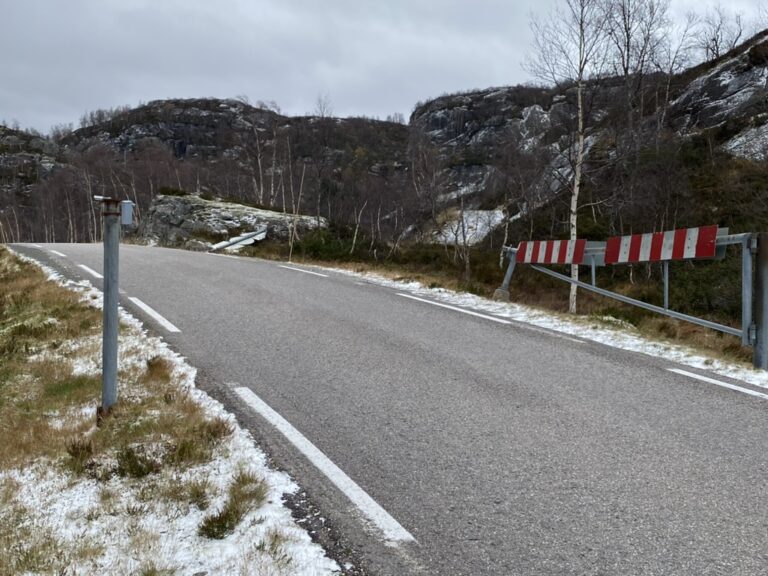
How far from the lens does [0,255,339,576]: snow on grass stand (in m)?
2.35

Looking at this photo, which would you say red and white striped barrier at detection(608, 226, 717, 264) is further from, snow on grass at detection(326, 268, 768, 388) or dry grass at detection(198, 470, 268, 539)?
dry grass at detection(198, 470, 268, 539)

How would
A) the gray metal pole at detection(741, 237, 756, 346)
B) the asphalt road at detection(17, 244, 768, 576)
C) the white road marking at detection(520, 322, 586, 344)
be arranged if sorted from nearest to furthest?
the asphalt road at detection(17, 244, 768, 576)
the gray metal pole at detection(741, 237, 756, 346)
the white road marking at detection(520, 322, 586, 344)

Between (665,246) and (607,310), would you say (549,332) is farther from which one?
(607,310)

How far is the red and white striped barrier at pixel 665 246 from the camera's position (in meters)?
6.43

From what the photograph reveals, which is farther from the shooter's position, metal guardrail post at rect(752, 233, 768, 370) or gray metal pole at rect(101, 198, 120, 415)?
metal guardrail post at rect(752, 233, 768, 370)

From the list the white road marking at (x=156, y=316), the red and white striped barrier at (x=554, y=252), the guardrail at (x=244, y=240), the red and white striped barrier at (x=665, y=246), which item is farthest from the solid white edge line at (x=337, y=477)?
the guardrail at (x=244, y=240)

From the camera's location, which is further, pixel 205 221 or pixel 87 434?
pixel 205 221

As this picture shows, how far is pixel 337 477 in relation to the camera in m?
3.19

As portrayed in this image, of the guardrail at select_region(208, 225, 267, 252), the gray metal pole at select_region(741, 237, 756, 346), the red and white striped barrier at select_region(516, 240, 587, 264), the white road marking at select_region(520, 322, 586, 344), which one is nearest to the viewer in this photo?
the gray metal pole at select_region(741, 237, 756, 346)

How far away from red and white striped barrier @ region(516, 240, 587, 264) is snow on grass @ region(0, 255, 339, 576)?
23.7 ft

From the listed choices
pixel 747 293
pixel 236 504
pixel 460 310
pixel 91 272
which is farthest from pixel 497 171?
pixel 236 504

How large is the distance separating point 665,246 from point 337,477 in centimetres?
603

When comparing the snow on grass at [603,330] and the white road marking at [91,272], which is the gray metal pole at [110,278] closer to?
the snow on grass at [603,330]

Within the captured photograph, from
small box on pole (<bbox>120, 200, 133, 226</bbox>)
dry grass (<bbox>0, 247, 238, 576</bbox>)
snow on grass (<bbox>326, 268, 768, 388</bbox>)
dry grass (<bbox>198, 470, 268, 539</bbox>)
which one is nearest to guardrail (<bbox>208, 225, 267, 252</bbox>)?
snow on grass (<bbox>326, 268, 768, 388</bbox>)
